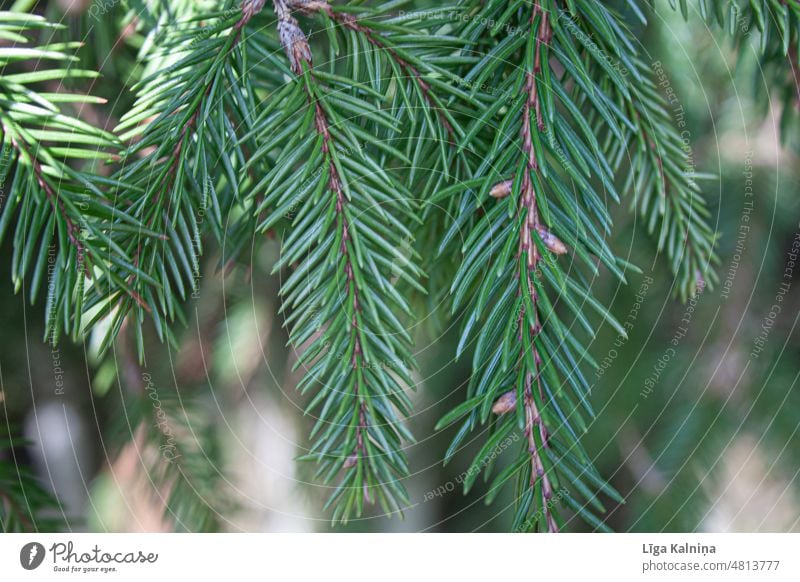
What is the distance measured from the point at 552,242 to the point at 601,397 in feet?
0.49

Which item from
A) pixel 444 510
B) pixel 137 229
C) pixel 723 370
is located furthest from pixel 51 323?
pixel 723 370

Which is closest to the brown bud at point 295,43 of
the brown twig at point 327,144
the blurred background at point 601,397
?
the brown twig at point 327,144

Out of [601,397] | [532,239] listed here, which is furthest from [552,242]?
[601,397]

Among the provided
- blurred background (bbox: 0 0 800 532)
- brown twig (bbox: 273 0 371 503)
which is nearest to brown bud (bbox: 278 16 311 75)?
brown twig (bbox: 273 0 371 503)

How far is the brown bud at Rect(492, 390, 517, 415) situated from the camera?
0.60 ft

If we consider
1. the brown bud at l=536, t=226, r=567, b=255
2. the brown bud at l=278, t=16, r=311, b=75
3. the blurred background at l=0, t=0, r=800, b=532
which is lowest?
the blurred background at l=0, t=0, r=800, b=532

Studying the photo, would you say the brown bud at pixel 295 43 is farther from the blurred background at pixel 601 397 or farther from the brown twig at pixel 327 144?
the blurred background at pixel 601 397

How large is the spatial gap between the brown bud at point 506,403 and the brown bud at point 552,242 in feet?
0.14

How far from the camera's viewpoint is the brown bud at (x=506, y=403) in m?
0.18

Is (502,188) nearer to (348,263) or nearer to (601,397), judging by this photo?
(348,263)

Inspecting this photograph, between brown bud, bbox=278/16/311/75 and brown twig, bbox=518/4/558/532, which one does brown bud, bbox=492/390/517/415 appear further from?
brown bud, bbox=278/16/311/75

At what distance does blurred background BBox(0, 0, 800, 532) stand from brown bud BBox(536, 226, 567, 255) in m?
0.09
